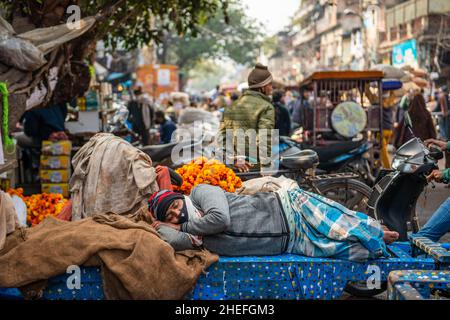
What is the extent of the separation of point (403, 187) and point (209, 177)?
5.82 feet

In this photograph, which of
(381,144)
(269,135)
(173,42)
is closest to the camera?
(269,135)

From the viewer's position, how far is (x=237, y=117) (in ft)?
24.0

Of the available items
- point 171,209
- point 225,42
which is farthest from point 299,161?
point 225,42

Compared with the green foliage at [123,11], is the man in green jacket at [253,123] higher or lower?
lower

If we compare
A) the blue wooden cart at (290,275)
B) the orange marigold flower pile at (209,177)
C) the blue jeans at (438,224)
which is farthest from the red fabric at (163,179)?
the blue jeans at (438,224)

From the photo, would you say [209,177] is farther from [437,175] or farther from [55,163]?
[55,163]

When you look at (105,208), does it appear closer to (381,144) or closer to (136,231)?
(136,231)

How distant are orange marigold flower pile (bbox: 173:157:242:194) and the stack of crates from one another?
437 cm

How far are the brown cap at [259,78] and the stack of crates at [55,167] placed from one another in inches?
162

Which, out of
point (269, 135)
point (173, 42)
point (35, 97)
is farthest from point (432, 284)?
point (173, 42)

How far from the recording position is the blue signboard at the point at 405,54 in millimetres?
31859

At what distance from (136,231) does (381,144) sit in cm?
826

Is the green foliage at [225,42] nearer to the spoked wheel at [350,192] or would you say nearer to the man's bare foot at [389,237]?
the spoked wheel at [350,192]

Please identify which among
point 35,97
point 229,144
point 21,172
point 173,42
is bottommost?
point 21,172
